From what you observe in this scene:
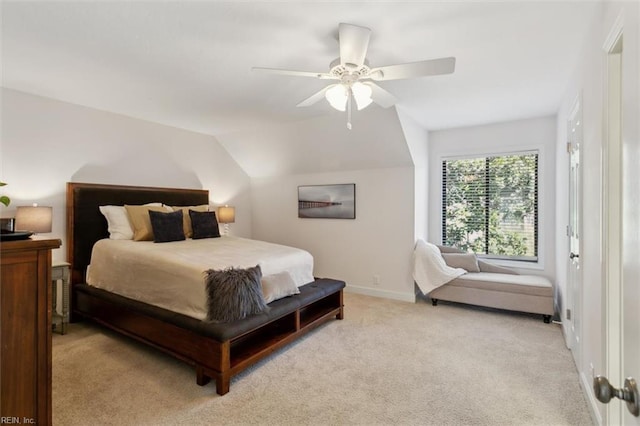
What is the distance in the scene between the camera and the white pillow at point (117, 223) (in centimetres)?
360

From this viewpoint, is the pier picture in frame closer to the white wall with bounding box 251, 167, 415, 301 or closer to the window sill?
the white wall with bounding box 251, 167, 415, 301

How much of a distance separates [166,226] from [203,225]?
21.1 inches

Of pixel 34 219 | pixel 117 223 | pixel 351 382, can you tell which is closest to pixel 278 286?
pixel 351 382

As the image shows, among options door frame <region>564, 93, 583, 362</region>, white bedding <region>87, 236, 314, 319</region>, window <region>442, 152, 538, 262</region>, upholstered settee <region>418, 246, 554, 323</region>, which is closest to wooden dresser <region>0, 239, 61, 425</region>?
white bedding <region>87, 236, 314, 319</region>

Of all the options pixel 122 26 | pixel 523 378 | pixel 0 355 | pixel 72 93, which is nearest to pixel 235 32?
pixel 122 26

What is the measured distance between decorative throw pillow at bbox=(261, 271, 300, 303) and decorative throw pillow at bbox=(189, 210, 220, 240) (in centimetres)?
161

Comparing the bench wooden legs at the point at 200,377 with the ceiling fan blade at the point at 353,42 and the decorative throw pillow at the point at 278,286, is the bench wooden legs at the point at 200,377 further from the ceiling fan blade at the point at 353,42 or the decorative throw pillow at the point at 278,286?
the ceiling fan blade at the point at 353,42

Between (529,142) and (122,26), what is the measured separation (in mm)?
4635

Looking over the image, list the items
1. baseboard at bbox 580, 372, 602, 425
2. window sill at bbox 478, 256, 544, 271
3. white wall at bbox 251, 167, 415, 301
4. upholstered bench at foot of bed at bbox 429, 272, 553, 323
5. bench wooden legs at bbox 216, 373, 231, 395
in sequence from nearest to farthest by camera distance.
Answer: baseboard at bbox 580, 372, 602, 425 → bench wooden legs at bbox 216, 373, 231, 395 → upholstered bench at foot of bed at bbox 429, 272, 553, 323 → window sill at bbox 478, 256, 544, 271 → white wall at bbox 251, 167, 415, 301

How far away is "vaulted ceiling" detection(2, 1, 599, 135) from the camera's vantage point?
6.17 feet

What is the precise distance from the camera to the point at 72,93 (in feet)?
10.7

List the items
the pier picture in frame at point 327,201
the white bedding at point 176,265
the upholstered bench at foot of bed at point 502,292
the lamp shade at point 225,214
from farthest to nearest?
the lamp shade at point 225,214 < the pier picture in frame at point 327,201 < the upholstered bench at foot of bed at point 502,292 < the white bedding at point 176,265

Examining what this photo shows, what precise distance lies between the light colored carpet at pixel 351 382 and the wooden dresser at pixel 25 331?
2.48ft

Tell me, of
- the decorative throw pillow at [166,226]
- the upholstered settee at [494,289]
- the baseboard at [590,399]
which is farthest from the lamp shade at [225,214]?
the baseboard at [590,399]
